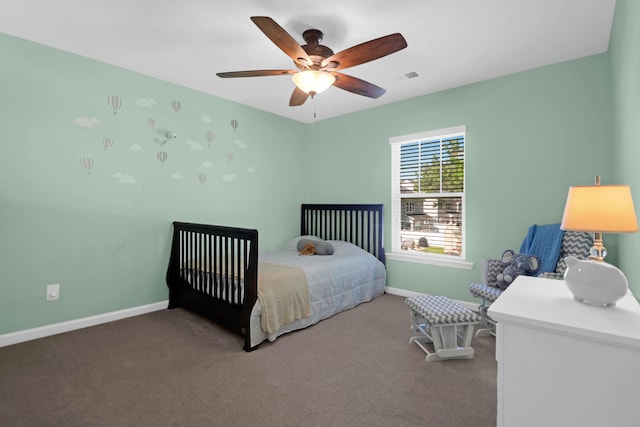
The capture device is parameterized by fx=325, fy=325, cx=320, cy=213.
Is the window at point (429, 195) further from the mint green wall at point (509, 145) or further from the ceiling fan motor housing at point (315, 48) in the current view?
the ceiling fan motor housing at point (315, 48)

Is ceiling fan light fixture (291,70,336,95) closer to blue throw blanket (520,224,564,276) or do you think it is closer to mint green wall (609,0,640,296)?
mint green wall (609,0,640,296)

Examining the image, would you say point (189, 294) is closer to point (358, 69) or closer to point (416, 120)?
point (358, 69)

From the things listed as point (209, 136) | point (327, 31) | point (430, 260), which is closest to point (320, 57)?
point (327, 31)

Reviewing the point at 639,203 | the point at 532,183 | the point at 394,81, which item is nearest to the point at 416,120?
the point at 394,81

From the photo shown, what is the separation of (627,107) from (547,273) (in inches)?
46.4

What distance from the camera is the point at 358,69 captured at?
289 centimetres

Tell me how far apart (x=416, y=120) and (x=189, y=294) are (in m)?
2.98

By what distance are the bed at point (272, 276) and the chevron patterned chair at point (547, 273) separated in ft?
3.89

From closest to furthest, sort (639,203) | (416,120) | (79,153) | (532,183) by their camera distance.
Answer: (639,203) < (79,153) < (532,183) < (416,120)

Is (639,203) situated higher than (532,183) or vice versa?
(532,183)

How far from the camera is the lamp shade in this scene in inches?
50.7

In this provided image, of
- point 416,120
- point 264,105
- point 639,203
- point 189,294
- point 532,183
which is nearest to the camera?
point 639,203

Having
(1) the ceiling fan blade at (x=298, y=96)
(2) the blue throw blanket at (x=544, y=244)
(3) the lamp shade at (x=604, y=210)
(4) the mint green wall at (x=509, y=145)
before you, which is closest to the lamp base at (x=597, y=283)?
(3) the lamp shade at (x=604, y=210)

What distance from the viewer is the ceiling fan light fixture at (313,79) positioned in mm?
2180
